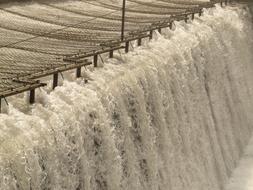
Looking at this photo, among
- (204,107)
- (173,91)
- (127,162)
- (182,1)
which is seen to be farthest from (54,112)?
(182,1)

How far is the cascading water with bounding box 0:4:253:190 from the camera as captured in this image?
327 inches

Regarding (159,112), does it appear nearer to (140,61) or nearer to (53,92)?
(140,61)

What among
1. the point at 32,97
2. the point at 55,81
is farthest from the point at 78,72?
the point at 32,97

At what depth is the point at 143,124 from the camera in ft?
39.3

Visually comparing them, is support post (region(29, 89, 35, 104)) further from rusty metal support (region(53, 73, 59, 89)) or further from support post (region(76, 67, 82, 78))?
support post (region(76, 67, 82, 78))

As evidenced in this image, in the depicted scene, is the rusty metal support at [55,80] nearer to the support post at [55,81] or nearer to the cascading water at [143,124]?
the support post at [55,81]

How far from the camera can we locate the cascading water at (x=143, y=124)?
8305 millimetres

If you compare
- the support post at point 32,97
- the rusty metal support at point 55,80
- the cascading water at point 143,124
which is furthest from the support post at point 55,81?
the support post at point 32,97

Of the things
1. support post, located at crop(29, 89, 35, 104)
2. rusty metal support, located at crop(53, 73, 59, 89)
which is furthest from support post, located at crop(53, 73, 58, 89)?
support post, located at crop(29, 89, 35, 104)

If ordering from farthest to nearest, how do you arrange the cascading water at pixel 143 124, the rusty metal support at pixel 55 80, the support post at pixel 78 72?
the support post at pixel 78 72
the rusty metal support at pixel 55 80
the cascading water at pixel 143 124

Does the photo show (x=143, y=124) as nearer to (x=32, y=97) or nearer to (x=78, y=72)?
(x=78, y=72)

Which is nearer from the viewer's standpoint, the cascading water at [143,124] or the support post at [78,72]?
the cascading water at [143,124]

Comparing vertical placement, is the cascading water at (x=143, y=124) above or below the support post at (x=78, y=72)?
below

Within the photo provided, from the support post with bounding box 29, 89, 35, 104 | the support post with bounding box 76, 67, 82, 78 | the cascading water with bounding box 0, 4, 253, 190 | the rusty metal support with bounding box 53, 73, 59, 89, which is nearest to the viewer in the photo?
the cascading water with bounding box 0, 4, 253, 190
